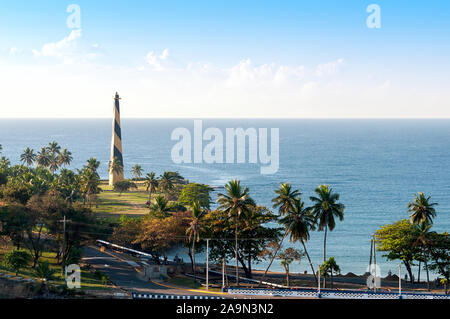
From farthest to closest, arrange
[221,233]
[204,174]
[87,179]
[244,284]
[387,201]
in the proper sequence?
1. [204,174]
2. [387,201]
3. [87,179]
4. [221,233]
5. [244,284]

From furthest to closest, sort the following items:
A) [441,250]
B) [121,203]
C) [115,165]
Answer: [115,165] → [121,203] → [441,250]

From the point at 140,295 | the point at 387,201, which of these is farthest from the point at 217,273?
the point at 387,201

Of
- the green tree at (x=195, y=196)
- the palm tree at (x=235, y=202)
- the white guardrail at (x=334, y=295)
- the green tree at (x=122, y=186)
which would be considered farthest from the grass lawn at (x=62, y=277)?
the green tree at (x=122, y=186)

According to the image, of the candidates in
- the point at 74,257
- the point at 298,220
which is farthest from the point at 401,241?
the point at 74,257

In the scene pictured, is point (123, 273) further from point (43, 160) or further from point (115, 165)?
point (43, 160)

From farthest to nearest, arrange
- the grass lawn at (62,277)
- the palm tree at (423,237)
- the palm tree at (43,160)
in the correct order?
the palm tree at (43,160)
the palm tree at (423,237)
the grass lawn at (62,277)

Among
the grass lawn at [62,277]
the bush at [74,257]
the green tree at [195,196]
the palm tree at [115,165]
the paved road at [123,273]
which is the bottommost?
the paved road at [123,273]

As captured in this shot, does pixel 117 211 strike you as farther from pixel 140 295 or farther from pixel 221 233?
pixel 140 295

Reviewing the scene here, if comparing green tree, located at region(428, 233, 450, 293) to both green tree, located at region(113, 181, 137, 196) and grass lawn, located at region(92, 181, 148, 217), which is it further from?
green tree, located at region(113, 181, 137, 196)

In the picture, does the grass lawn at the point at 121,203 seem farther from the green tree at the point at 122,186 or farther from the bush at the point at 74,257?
the bush at the point at 74,257
